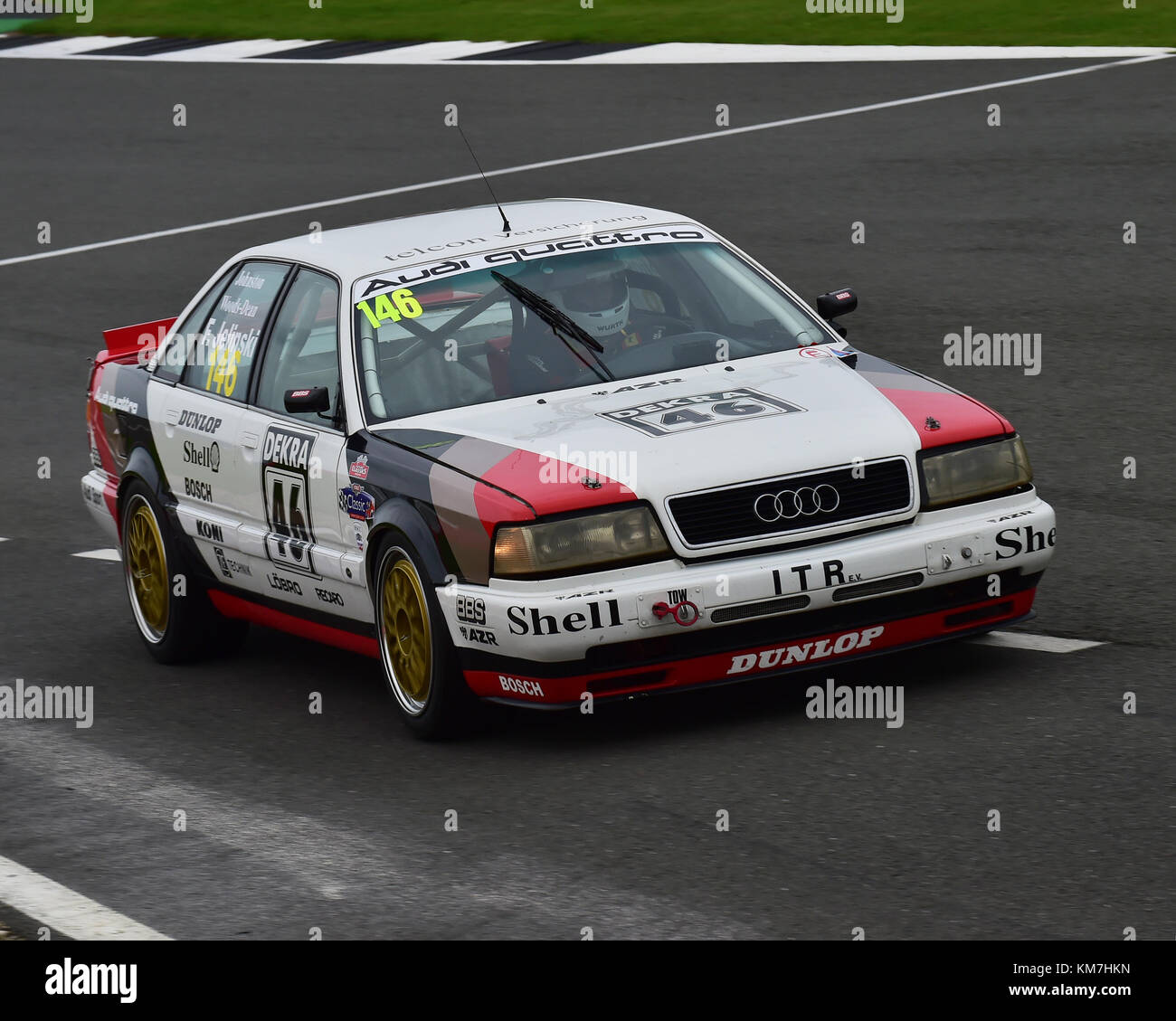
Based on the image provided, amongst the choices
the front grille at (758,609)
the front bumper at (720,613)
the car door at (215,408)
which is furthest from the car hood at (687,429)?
the car door at (215,408)

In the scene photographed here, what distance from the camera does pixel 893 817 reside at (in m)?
5.82

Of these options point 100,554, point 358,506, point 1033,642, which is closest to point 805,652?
point 1033,642

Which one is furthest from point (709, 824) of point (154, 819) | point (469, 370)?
point (469, 370)

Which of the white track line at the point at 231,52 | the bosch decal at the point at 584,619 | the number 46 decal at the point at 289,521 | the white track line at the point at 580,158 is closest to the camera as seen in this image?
the bosch decal at the point at 584,619

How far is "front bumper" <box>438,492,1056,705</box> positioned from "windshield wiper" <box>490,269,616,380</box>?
1209 mm

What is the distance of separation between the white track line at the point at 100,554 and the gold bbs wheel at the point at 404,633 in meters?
3.52

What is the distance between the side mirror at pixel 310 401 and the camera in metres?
7.39

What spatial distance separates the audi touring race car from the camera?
655cm

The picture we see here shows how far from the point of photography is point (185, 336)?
8.80 metres

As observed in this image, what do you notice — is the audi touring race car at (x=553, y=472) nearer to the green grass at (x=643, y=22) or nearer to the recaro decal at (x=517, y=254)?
the recaro decal at (x=517, y=254)

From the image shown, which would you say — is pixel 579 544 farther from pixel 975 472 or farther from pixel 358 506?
pixel 975 472

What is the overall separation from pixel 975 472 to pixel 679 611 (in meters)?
1.13

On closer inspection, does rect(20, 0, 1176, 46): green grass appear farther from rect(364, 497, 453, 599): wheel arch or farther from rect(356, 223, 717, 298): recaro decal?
rect(364, 497, 453, 599): wheel arch
